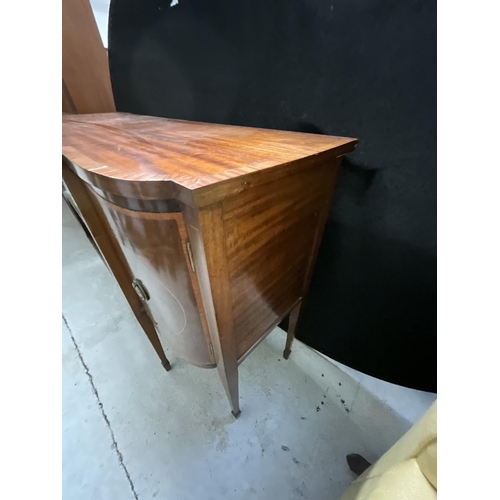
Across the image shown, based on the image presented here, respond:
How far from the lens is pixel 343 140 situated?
53cm

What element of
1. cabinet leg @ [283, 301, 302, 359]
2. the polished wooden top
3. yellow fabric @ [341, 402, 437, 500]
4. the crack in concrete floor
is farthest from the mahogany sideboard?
the crack in concrete floor

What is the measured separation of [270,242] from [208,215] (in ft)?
0.66

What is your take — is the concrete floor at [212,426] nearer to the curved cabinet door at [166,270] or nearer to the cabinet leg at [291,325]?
the cabinet leg at [291,325]

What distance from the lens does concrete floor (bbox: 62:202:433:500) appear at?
0.83 meters

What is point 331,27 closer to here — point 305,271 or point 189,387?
point 305,271

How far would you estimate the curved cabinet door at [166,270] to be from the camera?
42cm

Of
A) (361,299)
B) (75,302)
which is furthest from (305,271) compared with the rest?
(75,302)

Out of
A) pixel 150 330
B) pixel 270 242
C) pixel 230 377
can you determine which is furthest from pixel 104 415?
pixel 270 242

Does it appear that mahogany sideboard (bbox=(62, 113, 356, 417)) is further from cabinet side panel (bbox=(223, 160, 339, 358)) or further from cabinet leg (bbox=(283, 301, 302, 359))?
cabinet leg (bbox=(283, 301, 302, 359))

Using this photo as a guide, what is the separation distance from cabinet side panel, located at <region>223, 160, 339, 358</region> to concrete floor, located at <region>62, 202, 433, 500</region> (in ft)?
1.55

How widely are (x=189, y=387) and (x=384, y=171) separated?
43.8 inches

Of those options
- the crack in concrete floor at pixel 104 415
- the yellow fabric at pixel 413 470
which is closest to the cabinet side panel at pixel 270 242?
the yellow fabric at pixel 413 470

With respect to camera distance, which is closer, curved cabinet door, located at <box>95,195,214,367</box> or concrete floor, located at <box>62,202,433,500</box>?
curved cabinet door, located at <box>95,195,214,367</box>

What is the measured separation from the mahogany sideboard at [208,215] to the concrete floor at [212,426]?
0.41 meters
